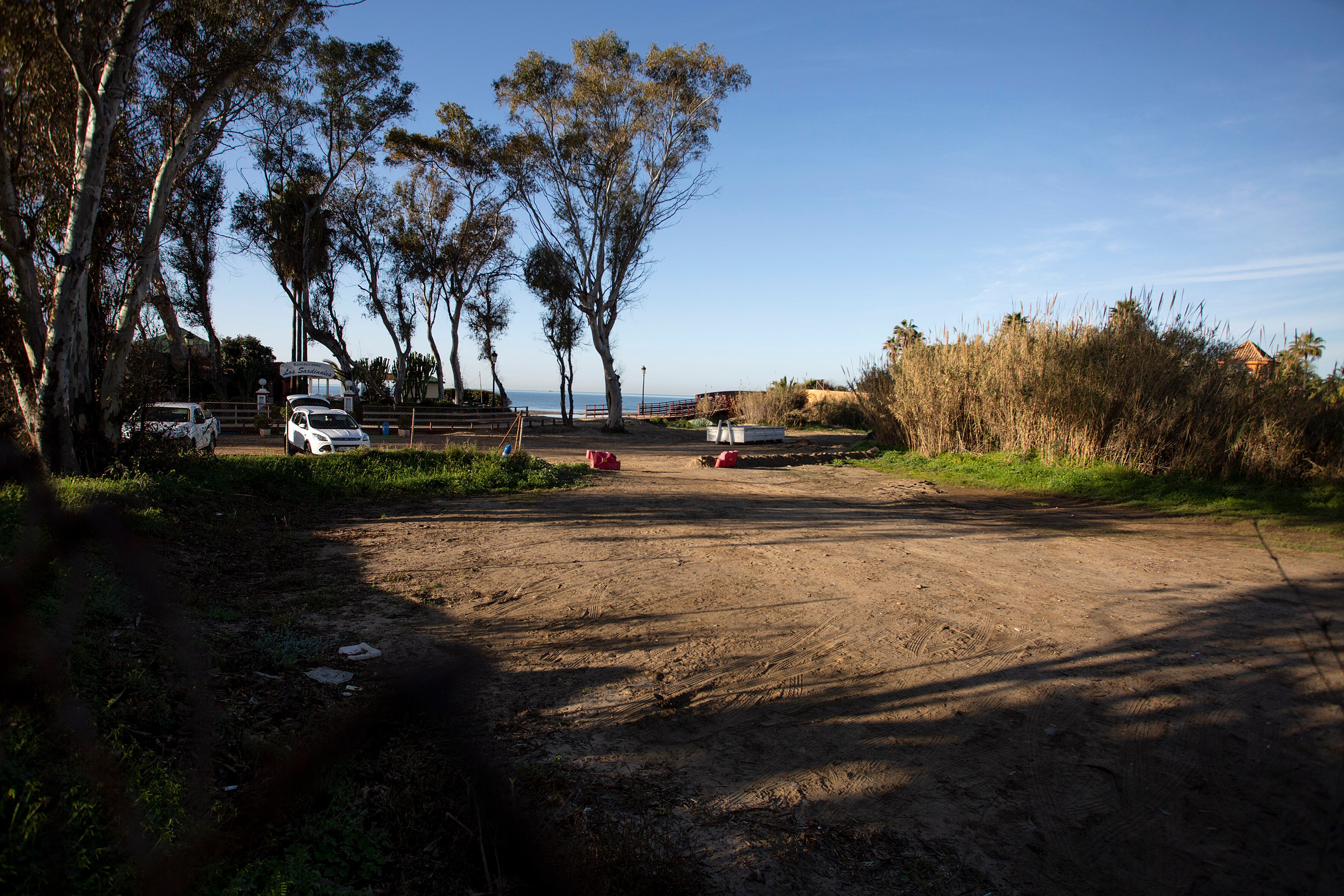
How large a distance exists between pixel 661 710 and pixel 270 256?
33265 mm

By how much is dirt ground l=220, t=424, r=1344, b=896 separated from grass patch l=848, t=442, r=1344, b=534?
1316 millimetres

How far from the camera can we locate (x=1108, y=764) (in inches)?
146

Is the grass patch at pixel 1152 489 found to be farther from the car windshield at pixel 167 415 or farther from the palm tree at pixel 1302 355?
the car windshield at pixel 167 415

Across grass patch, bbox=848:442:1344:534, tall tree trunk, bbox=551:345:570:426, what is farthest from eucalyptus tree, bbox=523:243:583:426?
grass patch, bbox=848:442:1344:534

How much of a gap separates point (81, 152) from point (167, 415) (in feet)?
17.3

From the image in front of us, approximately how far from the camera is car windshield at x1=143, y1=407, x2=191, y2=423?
35.6ft

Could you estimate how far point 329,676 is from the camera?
448cm

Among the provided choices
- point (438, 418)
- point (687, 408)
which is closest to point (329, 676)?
point (438, 418)

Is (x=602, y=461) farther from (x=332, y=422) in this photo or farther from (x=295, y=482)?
(x=332, y=422)

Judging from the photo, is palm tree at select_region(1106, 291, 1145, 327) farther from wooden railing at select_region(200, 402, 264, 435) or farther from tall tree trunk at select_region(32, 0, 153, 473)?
wooden railing at select_region(200, 402, 264, 435)

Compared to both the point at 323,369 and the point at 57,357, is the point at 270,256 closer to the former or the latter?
the point at 323,369

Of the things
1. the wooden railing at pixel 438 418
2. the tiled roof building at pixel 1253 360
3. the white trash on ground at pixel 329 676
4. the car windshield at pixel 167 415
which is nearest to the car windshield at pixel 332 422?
the car windshield at pixel 167 415

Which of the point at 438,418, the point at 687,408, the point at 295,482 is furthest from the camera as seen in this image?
the point at 687,408

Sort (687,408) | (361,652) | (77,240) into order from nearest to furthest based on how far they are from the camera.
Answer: (361,652), (77,240), (687,408)
